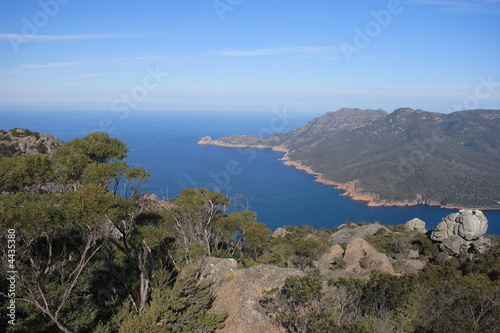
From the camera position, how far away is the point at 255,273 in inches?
414

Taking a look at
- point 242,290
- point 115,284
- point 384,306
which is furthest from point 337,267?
point 115,284

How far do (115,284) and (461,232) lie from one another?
23.9m

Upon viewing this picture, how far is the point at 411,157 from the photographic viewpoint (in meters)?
99.5

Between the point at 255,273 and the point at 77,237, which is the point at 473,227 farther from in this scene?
the point at 77,237

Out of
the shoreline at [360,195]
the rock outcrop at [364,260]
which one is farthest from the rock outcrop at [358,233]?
the shoreline at [360,195]

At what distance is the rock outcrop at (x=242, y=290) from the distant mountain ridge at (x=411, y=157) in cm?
7685

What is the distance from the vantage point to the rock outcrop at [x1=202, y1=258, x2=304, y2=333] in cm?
823

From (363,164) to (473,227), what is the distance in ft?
282

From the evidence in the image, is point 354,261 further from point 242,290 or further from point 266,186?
point 266,186

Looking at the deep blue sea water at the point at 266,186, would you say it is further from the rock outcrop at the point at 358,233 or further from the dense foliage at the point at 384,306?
the dense foliage at the point at 384,306

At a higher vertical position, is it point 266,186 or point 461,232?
point 461,232

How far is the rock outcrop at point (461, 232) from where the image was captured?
2200 cm

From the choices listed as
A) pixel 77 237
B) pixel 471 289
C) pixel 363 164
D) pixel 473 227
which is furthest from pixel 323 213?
pixel 77 237

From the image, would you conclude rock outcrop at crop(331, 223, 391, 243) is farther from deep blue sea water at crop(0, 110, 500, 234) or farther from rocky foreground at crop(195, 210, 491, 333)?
deep blue sea water at crop(0, 110, 500, 234)
